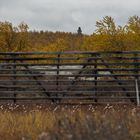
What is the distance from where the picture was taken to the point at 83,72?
14984mm

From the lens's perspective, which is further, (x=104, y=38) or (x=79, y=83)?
(x=104, y=38)

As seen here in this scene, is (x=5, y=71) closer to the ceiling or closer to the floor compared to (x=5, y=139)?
closer to the ceiling

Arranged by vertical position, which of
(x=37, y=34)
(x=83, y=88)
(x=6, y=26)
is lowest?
(x=83, y=88)

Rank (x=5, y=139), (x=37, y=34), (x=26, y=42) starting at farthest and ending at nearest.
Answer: (x=37, y=34)
(x=26, y=42)
(x=5, y=139)

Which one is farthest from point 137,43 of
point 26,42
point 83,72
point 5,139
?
point 5,139

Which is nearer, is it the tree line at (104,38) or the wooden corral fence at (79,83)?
the wooden corral fence at (79,83)

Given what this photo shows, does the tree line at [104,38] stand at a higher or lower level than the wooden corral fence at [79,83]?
higher

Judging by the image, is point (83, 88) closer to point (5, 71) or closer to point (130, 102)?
point (130, 102)

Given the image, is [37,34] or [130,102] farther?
[37,34]

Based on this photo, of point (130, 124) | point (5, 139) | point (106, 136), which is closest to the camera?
point (106, 136)

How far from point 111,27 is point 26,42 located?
13.0 metres

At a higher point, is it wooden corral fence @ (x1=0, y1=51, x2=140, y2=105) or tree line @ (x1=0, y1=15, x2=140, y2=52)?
tree line @ (x1=0, y1=15, x2=140, y2=52)

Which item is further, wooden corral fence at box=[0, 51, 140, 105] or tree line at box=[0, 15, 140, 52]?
tree line at box=[0, 15, 140, 52]

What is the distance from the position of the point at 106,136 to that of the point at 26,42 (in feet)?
172
